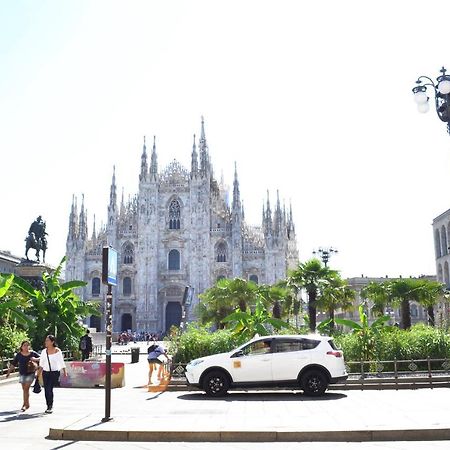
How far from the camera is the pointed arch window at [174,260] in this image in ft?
220

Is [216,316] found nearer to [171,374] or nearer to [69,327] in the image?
[69,327]

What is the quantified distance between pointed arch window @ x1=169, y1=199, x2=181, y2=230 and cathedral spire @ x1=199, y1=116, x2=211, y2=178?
5023 mm

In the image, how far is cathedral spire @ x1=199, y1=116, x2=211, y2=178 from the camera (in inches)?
2655

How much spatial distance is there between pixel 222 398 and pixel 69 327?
35.8ft

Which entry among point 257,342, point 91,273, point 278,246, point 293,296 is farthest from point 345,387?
point 91,273

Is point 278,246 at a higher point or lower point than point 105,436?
higher

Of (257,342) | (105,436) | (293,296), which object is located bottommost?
(105,436)

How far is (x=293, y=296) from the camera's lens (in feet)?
108

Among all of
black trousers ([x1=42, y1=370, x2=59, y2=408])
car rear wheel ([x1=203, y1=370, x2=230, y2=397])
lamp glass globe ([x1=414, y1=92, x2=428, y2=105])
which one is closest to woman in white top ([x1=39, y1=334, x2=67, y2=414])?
black trousers ([x1=42, y1=370, x2=59, y2=408])

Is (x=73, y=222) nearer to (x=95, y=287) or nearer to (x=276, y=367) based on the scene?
(x=95, y=287)

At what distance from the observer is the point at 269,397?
13.6 meters

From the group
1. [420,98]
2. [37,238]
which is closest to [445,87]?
[420,98]

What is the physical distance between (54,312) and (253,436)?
15308mm

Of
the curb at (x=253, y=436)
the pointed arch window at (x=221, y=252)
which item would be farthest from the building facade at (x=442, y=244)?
the curb at (x=253, y=436)
